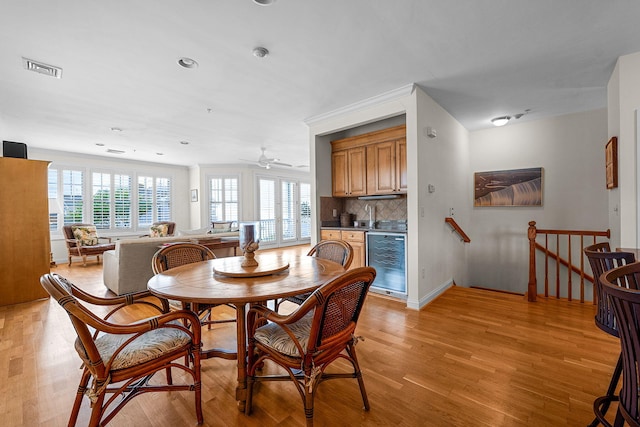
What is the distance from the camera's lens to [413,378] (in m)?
1.93

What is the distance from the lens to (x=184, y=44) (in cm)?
236

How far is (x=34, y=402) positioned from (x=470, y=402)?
8.94ft

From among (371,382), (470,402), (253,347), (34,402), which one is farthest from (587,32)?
(34,402)

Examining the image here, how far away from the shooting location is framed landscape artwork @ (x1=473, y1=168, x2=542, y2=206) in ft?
14.8

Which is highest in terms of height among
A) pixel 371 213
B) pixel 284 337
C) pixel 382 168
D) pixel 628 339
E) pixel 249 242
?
pixel 382 168

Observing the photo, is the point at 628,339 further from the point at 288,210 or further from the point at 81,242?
the point at 288,210

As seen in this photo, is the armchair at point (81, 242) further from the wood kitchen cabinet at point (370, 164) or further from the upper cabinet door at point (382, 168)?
the upper cabinet door at point (382, 168)

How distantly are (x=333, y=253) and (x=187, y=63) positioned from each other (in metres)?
2.32

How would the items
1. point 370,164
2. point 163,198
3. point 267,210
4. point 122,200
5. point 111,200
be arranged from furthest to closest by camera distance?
point 267,210 < point 163,198 < point 122,200 < point 111,200 < point 370,164

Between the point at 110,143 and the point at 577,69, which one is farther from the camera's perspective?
the point at 110,143

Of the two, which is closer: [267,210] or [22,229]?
[22,229]

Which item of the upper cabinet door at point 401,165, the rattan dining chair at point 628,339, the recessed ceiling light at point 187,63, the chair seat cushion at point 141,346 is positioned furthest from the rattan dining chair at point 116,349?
the upper cabinet door at point 401,165

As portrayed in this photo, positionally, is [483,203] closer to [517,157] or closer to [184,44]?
[517,157]

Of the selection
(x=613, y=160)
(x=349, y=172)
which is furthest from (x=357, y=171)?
(x=613, y=160)
